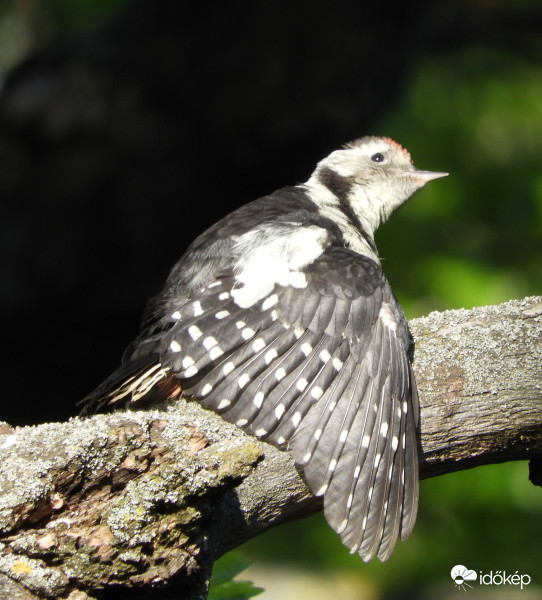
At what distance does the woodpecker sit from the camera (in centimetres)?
258

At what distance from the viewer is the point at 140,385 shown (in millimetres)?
2752

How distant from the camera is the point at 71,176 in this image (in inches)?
182

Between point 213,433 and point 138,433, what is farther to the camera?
point 213,433

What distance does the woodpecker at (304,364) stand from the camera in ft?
8.45

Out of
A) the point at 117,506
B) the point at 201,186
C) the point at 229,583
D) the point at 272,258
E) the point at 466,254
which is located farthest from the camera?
the point at 466,254

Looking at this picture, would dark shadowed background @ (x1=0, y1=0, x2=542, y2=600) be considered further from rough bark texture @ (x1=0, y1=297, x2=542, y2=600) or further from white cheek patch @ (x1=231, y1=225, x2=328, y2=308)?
rough bark texture @ (x1=0, y1=297, x2=542, y2=600)

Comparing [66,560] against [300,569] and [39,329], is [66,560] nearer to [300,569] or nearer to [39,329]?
[39,329]

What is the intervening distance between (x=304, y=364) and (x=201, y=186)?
2.51m

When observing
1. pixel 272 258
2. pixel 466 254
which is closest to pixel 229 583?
pixel 272 258

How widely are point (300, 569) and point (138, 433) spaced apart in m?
3.67

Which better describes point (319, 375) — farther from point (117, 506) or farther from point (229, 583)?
point (117, 506)

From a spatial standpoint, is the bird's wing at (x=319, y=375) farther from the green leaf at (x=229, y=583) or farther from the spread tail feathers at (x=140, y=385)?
the green leaf at (x=229, y=583)

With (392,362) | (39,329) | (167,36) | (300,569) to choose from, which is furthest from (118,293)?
(392,362)

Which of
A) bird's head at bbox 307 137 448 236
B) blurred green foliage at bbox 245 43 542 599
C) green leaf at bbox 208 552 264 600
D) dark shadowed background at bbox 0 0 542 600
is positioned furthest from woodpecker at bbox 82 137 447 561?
blurred green foliage at bbox 245 43 542 599
